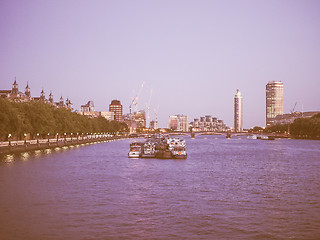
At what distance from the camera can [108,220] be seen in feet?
109

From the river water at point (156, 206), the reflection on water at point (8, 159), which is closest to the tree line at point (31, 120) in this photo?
the reflection on water at point (8, 159)

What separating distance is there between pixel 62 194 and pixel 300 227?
1005 inches

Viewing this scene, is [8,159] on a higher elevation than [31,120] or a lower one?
lower

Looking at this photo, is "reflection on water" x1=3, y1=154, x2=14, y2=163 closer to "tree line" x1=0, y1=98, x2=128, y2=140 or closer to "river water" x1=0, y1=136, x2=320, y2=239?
"tree line" x1=0, y1=98, x2=128, y2=140

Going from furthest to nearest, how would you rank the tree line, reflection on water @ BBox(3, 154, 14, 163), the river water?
1. the tree line
2. reflection on water @ BBox(3, 154, 14, 163)
3. the river water

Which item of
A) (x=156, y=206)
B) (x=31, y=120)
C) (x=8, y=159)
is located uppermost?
(x=31, y=120)

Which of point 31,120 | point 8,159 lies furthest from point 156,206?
point 31,120

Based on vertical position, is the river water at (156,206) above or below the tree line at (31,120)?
below

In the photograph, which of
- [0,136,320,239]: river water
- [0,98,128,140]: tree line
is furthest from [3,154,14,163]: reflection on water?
[0,136,320,239]: river water

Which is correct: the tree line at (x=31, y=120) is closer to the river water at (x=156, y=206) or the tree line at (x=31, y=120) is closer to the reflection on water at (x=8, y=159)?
the reflection on water at (x=8, y=159)

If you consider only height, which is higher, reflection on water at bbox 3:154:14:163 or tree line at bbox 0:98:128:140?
tree line at bbox 0:98:128:140

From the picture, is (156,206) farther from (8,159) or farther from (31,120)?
(31,120)

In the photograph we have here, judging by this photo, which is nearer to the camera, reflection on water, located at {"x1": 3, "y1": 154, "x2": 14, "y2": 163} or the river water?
the river water

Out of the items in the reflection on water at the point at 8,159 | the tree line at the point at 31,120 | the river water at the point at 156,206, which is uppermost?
the tree line at the point at 31,120
